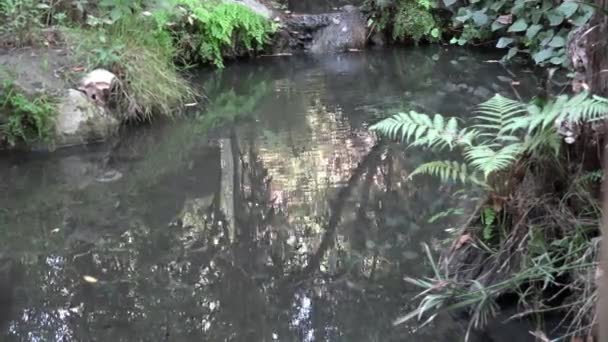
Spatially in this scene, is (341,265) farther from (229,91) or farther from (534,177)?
(229,91)

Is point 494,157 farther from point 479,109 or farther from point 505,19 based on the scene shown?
point 505,19

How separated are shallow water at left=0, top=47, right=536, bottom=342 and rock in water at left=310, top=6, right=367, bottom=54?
120 inches

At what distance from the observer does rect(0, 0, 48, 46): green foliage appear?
19.8 feet

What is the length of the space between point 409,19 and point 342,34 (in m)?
0.91

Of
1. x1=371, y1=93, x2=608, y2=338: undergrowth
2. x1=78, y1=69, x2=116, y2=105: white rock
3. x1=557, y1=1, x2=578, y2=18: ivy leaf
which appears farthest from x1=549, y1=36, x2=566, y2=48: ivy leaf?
x1=371, y1=93, x2=608, y2=338: undergrowth

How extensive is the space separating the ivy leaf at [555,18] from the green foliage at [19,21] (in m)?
5.07

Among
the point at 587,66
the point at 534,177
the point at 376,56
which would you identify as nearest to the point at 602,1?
the point at 587,66

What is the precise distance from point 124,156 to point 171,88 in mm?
1230

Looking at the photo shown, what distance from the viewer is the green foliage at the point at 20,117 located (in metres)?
5.42

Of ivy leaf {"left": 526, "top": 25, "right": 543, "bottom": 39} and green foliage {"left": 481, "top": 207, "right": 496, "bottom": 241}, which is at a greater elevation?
green foliage {"left": 481, "top": 207, "right": 496, "bottom": 241}

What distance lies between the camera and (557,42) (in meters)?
7.69

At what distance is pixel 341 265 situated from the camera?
356 cm

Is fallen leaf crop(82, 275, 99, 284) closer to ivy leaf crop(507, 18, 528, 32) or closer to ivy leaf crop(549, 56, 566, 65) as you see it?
ivy leaf crop(549, 56, 566, 65)

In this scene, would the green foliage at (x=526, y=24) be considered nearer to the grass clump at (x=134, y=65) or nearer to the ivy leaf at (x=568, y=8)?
the ivy leaf at (x=568, y=8)
